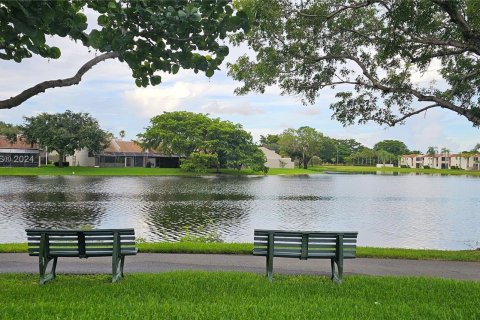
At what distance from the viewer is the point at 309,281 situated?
728cm

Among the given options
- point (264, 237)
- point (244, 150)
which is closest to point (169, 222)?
point (264, 237)

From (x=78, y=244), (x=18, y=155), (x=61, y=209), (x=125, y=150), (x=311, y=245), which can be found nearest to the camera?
(x=78, y=244)

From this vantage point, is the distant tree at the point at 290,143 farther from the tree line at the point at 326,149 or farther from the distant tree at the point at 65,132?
the distant tree at the point at 65,132

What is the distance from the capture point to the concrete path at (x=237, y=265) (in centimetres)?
834

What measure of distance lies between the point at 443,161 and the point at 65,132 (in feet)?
402

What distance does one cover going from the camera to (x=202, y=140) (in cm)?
6812

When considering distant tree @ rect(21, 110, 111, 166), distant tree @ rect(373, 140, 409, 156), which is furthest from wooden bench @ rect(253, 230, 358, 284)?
distant tree @ rect(373, 140, 409, 156)

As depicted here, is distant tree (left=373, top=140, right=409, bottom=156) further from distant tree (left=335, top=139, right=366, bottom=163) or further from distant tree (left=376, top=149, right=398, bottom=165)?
distant tree (left=335, top=139, right=366, bottom=163)

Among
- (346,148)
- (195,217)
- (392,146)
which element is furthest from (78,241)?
(392,146)

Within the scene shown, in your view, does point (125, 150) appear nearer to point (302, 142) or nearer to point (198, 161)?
point (198, 161)

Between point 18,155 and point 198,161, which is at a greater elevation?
point 18,155

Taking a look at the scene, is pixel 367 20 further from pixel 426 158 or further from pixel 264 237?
pixel 426 158

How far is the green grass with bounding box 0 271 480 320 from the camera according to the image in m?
4.96

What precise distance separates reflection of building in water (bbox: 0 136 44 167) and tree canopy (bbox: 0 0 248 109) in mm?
74531
